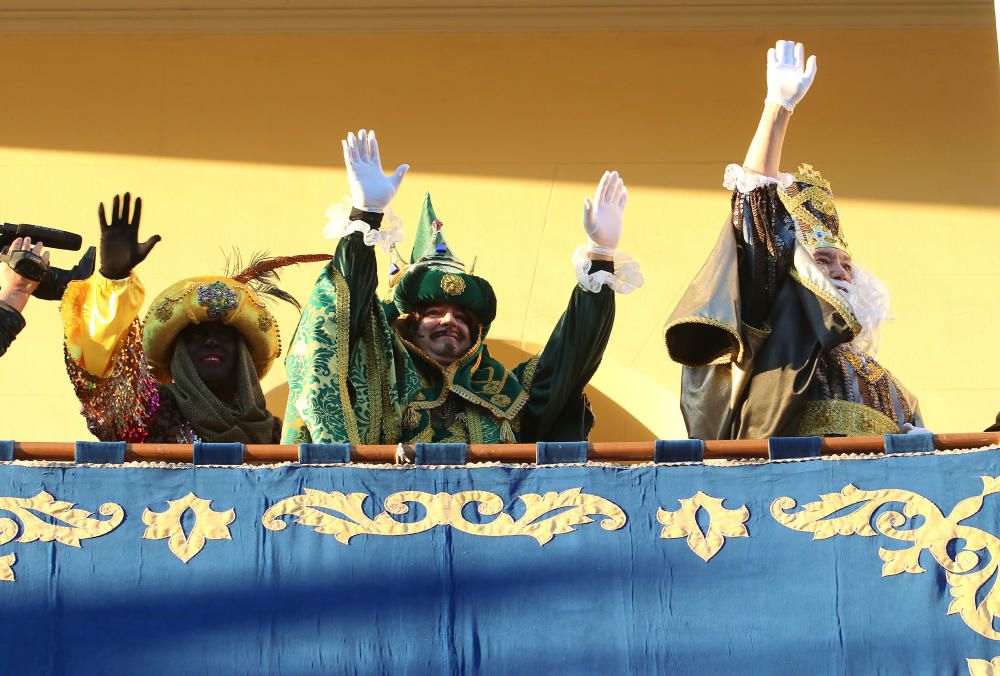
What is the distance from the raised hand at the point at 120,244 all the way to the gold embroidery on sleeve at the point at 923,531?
6.23 feet

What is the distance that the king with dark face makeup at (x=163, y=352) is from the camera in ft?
19.4

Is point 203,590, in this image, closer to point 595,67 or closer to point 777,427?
point 777,427

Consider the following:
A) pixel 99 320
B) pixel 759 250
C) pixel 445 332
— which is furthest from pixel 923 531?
pixel 99 320

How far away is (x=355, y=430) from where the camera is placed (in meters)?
5.73

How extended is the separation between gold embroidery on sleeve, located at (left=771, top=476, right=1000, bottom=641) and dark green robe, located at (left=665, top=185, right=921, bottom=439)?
0.68 metres

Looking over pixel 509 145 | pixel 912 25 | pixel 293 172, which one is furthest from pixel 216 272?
pixel 912 25

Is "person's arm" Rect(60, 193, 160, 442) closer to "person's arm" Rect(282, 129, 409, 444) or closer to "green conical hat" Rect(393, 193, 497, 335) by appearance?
"person's arm" Rect(282, 129, 409, 444)

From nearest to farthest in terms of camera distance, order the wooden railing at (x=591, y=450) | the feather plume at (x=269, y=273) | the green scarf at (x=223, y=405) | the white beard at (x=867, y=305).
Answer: the wooden railing at (x=591, y=450) → the white beard at (x=867, y=305) → the green scarf at (x=223, y=405) → the feather plume at (x=269, y=273)

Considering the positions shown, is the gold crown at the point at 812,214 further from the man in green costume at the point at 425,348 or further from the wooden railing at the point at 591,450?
the wooden railing at the point at 591,450

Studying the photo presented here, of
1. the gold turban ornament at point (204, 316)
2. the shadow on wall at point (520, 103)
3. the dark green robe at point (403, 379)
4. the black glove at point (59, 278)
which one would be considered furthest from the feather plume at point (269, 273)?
the shadow on wall at point (520, 103)

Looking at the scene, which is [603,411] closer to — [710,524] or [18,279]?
[18,279]

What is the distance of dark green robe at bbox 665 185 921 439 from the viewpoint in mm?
5832

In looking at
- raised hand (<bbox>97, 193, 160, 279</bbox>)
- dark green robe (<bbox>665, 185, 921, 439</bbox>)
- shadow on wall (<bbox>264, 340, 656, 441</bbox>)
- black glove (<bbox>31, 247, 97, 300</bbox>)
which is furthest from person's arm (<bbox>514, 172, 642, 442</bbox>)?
shadow on wall (<bbox>264, 340, 656, 441</bbox>)

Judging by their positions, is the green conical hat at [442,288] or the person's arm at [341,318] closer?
the person's arm at [341,318]
